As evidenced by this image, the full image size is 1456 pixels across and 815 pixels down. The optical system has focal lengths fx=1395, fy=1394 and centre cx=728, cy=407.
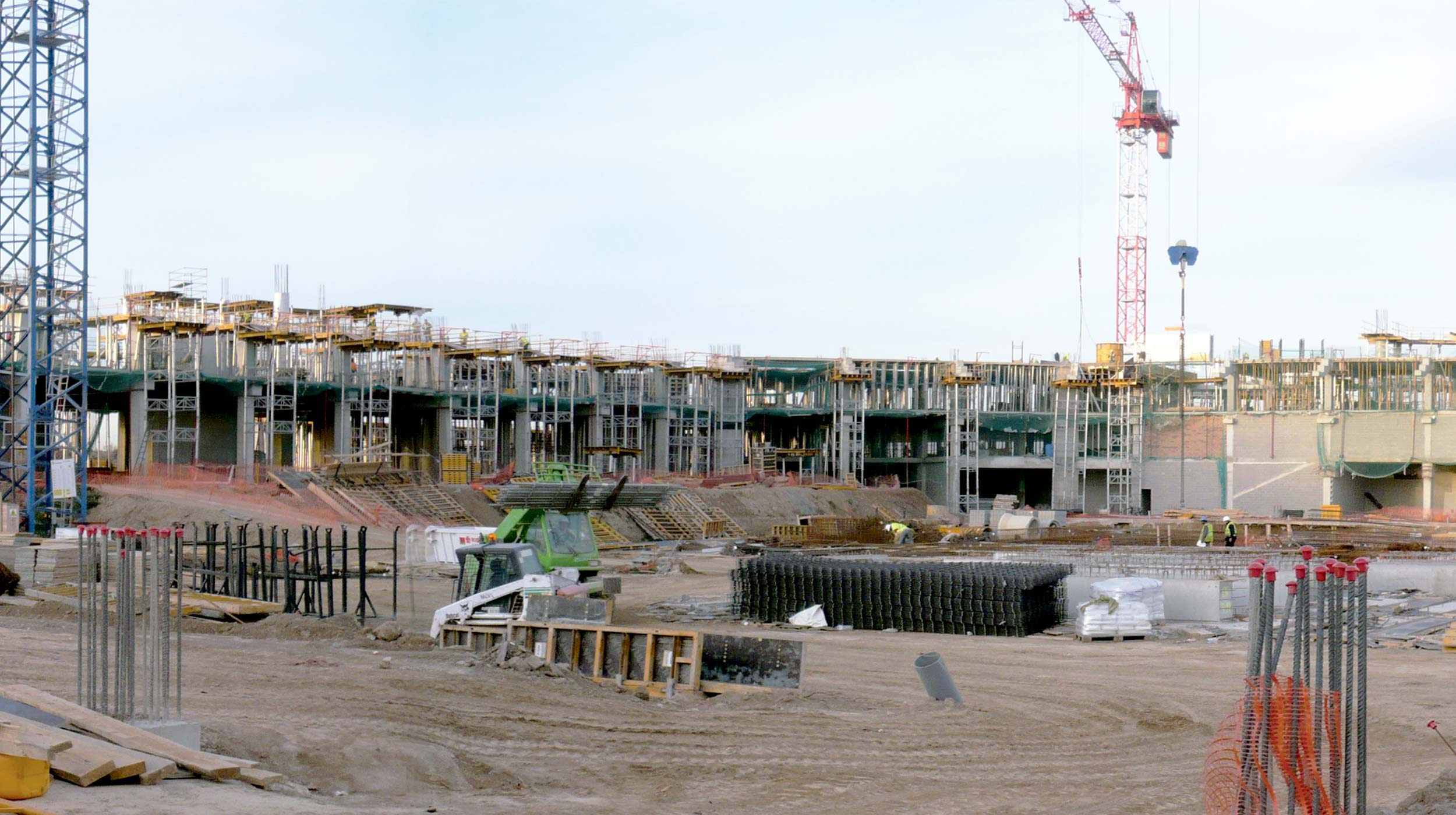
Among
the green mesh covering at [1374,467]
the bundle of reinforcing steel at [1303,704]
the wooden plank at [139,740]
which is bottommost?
the green mesh covering at [1374,467]

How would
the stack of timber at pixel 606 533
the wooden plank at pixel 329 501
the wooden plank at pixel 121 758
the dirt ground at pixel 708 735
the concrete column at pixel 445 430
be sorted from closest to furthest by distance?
the wooden plank at pixel 121 758 → the dirt ground at pixel 708 735 → the wooden plank at pixel 329 501 → the stack of timber at pixel 606 533 → the concrete column at pixel 445 430

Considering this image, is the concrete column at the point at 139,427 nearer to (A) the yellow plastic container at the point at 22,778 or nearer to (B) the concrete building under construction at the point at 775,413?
(B) the concrete building under construction at the point at 775,413

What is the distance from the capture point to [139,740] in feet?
30.5

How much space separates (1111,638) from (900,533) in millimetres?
22571

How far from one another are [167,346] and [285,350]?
599 centimetres

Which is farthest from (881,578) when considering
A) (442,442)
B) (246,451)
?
(442,442)

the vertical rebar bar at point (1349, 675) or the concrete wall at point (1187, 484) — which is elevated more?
the vertical rebar bar at point (1349, 675)

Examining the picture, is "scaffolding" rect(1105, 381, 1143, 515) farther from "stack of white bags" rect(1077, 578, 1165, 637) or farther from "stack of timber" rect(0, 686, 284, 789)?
"stack of timber" rect(0, 686, 284, 789)

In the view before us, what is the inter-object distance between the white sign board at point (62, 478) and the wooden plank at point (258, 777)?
29.0m

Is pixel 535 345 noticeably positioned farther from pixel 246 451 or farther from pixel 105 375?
pixel 105 375

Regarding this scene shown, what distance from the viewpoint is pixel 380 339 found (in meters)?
49.8

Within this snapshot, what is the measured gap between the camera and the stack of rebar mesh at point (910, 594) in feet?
73.4

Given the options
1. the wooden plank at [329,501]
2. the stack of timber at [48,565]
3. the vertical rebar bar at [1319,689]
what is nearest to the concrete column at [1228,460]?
the wooden plank at [329,501]

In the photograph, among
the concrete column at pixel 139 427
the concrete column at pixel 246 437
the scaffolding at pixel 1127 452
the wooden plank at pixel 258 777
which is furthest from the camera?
the scaffolding at pixel 1127 452
